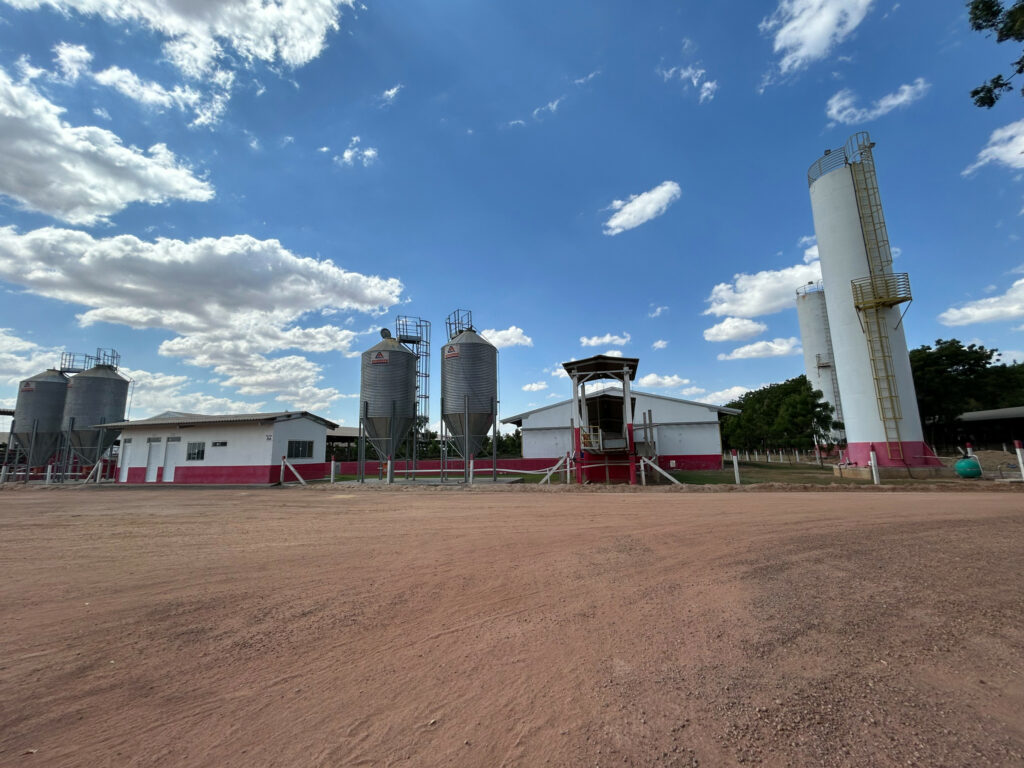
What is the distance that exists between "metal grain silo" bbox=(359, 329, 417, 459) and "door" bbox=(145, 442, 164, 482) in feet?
42.4

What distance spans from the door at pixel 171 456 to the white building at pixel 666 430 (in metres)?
20.1

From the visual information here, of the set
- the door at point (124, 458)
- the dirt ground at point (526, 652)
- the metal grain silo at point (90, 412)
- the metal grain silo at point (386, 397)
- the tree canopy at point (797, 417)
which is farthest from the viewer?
the tree canopy at point (797, 417)

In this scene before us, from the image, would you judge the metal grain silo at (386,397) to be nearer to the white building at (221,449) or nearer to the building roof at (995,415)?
the white building at (221,449)

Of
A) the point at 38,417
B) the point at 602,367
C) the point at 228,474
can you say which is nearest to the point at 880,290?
the point at 602,367

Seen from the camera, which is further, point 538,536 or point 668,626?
point 538,536

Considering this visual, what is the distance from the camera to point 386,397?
899 inches

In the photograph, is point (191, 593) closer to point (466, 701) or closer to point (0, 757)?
point (0, 757)

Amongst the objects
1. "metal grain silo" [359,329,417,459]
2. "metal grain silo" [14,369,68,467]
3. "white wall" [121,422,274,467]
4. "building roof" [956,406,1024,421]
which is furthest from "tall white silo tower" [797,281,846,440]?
"metal grain silo" [14,369,68,467]

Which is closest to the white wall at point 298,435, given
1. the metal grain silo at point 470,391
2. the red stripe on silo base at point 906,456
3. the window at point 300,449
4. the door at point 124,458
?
the window at point 300,449

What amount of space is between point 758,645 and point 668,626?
70 centimetres

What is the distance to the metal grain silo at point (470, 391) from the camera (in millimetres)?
21719

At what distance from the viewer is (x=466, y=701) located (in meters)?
2.93

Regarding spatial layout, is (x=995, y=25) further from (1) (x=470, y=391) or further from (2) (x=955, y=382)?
(2) (x=955, y=382)

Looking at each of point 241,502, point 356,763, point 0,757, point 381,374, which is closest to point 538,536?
point 356,763
